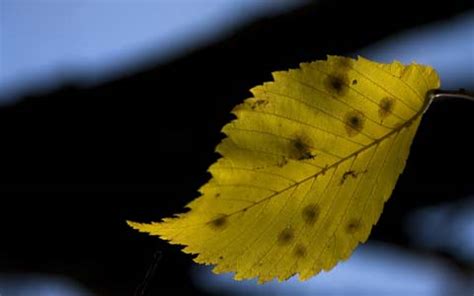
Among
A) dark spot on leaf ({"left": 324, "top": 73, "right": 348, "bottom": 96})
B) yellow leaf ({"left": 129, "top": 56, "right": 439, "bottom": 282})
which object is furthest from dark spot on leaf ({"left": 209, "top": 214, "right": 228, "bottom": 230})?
dark spot on leaf ({"left": 324, "top": 73, "right": 348, "bottom": 96})

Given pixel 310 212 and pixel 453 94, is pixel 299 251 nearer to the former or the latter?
pixel 310 212

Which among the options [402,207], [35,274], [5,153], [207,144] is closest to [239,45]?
[207,144]

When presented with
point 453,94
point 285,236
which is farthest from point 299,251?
point 453,94

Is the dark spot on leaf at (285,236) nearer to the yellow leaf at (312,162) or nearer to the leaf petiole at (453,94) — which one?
the yellow leaf at (312,162)

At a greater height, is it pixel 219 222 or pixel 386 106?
pixel 386 106

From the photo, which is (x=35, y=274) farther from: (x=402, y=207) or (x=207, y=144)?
(x=402, y=207)

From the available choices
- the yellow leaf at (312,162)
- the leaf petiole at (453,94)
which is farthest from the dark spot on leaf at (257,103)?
the leaf petiole at (453,94)

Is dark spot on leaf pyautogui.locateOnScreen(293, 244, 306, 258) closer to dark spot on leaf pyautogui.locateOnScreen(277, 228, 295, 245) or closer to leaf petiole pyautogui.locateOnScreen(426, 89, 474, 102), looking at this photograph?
dark spot on leaf pyautogui.locateOnScreen(277, 228, 295, 245)
